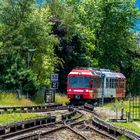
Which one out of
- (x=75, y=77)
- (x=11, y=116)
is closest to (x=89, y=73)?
(x=75, y=77)

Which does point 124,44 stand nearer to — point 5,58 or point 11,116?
point 5,58

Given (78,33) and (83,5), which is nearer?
(78,33)

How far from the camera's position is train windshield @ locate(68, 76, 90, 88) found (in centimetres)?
5072

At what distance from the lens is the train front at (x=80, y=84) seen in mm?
50562

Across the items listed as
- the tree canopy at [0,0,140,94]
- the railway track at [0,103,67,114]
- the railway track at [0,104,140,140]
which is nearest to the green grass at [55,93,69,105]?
the tree canopy at [0,0,140,94]

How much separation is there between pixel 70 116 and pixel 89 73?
1488 cm

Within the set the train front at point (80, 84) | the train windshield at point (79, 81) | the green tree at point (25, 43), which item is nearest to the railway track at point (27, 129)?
the train front at point (80, 84)

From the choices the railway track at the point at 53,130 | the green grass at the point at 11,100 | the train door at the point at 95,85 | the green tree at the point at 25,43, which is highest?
the green tree at the point at 25,43

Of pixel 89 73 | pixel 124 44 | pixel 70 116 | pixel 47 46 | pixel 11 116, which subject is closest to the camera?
pixel 11 116

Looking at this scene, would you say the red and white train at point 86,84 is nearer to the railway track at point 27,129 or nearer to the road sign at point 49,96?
the road sign at point 49,96

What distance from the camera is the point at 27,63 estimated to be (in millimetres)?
55562

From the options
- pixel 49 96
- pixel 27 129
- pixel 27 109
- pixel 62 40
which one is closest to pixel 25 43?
pixel 49 96

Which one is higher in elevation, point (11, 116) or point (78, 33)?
point (78, 33)

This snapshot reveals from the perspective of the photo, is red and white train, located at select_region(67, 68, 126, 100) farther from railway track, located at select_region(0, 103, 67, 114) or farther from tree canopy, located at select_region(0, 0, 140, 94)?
railway track, located at select_region(0, 103, 67, 114)
